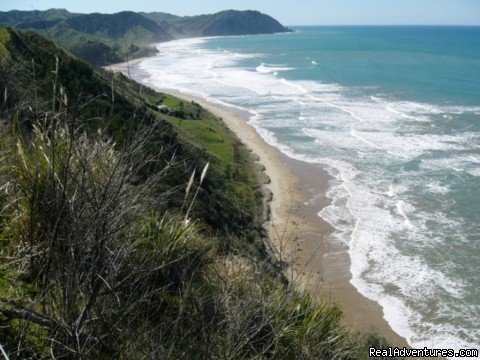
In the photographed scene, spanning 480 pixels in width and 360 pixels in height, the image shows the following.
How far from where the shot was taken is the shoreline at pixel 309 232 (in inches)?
540

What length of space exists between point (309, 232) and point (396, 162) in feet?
37.3

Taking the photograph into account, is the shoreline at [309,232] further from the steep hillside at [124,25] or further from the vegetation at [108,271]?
the steep hillside at [124,25]

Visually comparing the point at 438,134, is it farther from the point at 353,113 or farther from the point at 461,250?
the point at 461,250

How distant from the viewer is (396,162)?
28625 millimetres

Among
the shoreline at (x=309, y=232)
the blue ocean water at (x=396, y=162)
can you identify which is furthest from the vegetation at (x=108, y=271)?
the blue ocean water at (x=396, y=162)

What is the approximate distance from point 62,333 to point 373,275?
15208 millimetres

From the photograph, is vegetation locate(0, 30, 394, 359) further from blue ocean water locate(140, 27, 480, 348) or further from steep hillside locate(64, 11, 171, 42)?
steep hillside locate(64, 11, 171, 42)

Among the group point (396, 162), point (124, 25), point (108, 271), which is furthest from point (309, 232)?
point (124, 25)

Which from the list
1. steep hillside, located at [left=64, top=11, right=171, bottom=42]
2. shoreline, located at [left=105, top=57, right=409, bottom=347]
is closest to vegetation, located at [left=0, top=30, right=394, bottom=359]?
shoreline, located at [left=105, top=57, right=409, bottom=347]

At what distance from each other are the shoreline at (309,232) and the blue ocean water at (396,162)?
50cm

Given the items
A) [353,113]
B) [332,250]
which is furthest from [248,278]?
[353,113]

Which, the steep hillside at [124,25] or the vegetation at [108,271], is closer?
the vegetation at [108,271]

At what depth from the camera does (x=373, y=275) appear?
647 inches

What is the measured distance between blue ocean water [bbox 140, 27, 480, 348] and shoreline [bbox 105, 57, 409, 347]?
50 centimetres
